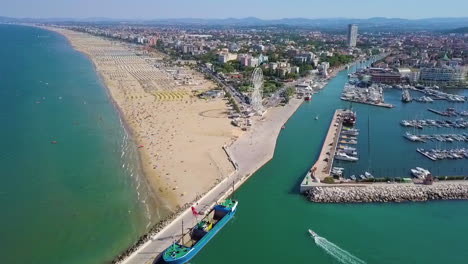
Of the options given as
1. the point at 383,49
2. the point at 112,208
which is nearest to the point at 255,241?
the point at 112,208

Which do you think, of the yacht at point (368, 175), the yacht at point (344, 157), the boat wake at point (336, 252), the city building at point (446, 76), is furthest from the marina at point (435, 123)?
the boat wake at point (336, 252)

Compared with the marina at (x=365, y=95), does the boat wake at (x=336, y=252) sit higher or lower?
lower

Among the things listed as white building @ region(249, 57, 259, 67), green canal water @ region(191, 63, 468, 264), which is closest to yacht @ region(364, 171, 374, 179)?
green canal water @ region(191, 63, 468, 264)

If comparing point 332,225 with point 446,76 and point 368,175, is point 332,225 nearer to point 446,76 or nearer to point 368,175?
point 368,175

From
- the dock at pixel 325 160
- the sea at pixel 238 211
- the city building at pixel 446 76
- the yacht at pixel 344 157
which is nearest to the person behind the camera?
the sea at pixel 238 211

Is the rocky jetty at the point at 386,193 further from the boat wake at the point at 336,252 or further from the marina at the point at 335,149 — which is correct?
the boat wake at the point at 336,252

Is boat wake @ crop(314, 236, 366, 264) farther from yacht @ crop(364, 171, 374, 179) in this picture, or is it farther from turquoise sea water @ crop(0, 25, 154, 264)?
turquoise sea water @ crop(0, 25, 154, 264)

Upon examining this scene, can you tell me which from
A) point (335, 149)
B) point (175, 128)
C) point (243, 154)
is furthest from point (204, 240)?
point (175, 128)
